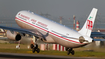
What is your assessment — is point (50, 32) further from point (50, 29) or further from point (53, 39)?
point (53, 39)

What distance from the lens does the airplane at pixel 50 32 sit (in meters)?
39.5

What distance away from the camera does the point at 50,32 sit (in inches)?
1757

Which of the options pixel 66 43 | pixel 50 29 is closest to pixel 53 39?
pixel 50 29

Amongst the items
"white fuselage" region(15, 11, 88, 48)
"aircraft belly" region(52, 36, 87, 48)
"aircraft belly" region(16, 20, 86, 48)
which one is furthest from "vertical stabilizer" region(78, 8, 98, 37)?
"aircraft belly" region(16, 20, 86, 48)

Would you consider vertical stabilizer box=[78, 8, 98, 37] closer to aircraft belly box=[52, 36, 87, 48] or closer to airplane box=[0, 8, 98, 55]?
airplane box=[0, 8, 98, 55]

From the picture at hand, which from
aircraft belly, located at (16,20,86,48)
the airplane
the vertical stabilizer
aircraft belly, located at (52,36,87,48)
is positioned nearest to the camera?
the vertical stabilizer

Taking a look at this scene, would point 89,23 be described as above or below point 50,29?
above

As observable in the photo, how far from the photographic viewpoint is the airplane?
129 ft

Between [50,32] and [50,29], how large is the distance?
19.8 inches

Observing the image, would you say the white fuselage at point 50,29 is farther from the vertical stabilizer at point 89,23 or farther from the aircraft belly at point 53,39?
the vertical stabilizer at point 89,23

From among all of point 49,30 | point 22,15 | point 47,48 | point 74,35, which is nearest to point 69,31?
point 74,35

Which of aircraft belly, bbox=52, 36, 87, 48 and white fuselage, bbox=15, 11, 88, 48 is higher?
white fuselage, bbox=15, 11, 88, 48

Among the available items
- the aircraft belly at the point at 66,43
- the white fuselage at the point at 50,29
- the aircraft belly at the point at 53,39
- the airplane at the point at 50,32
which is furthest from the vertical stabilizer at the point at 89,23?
the aircraft belly at the point at 53,39

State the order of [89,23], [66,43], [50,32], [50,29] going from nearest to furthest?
1. [89,23]
2. [66,43]
3. [50,29]
4. [50,32]
